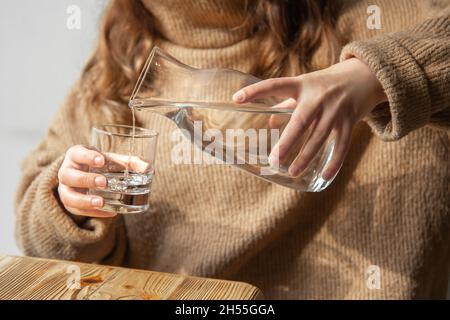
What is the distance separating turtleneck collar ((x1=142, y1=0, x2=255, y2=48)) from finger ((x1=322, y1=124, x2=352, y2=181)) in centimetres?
42

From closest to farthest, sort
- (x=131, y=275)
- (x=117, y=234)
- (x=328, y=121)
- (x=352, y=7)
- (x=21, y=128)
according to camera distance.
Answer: (x=328, y=121), (x=131, y=275), (x=352, y=7), (x=117, y=234), (x=21, y=128)

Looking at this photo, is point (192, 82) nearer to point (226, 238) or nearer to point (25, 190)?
point (226, 238)

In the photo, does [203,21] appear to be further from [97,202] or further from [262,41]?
[97,202]

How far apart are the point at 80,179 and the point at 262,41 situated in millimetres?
412

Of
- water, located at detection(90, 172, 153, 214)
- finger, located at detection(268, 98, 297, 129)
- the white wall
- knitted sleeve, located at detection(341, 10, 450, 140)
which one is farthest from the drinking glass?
the white wall

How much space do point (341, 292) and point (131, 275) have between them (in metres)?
0.43

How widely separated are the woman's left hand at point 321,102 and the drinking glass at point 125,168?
0.51 ft

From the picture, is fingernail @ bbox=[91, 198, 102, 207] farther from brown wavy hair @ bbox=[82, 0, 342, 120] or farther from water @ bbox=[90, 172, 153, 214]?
brown wavy hair @ bbox=[82, 0, 342, 120]

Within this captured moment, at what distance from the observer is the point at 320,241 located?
3.41ft

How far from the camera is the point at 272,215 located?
1.02 meters

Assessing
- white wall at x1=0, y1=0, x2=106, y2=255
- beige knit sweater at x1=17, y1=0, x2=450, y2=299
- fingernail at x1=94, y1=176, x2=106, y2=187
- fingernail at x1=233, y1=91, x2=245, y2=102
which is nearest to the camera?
fingernail at x1=233, y1=91, x2=245, y2=102

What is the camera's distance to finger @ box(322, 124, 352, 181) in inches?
26.1

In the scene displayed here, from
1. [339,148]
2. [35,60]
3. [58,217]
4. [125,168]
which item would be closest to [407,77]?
[339,148]
